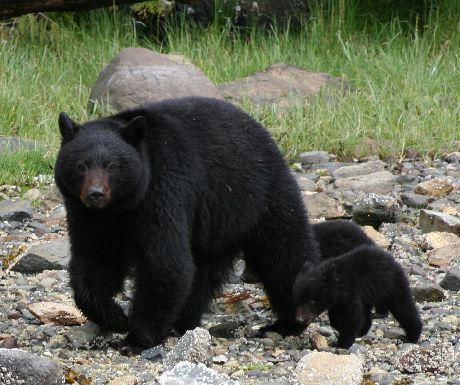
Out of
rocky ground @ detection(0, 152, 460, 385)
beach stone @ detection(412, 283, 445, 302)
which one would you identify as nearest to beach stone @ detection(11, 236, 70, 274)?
rocky ground @ detection(0, 152, 460, 385)

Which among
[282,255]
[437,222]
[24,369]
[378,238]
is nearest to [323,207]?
[378,238]

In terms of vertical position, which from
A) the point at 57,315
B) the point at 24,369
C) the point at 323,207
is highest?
the point at 24,369

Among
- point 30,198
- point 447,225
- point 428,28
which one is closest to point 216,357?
point 447,225

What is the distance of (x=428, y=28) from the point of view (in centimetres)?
1394

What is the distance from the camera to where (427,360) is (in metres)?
5.48

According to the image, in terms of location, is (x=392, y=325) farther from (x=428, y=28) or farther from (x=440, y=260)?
(x=428, y=28)

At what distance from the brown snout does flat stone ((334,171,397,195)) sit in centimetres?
423

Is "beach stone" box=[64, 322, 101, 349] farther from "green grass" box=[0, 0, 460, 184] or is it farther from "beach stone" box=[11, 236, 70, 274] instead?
"green grass" box=[0, 0, 460, 184]

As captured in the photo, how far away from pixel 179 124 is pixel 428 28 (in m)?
8.33

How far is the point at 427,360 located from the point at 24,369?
2.00m

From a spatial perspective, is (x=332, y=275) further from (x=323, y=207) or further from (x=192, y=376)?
(x=323, y=207)

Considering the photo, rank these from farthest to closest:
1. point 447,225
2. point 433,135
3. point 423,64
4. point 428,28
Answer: point 428,28 < point 423,64 < point 433,135 < point 447,225

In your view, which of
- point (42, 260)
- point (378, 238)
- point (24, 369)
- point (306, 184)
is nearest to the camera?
point (24, 369)

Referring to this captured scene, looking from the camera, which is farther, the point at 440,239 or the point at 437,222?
the point at 437,222
